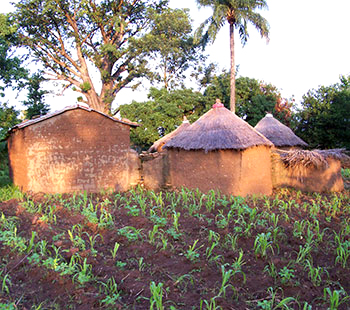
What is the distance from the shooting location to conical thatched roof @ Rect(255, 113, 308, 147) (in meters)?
14.4

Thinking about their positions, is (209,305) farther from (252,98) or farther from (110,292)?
(252,98)

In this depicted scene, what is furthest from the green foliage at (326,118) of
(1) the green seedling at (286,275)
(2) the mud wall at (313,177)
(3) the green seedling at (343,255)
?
(1) the green seedling at (286,275)

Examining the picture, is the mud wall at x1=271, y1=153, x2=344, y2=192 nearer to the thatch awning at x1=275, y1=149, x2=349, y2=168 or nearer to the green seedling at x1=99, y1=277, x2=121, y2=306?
the thatch awning at x1=275, y1=149, x2=349, y2=168

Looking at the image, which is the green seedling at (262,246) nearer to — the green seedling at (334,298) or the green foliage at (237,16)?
the green seedling at (334,298)

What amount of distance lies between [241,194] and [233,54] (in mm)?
10579

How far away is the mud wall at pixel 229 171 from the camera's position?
8.66 metres

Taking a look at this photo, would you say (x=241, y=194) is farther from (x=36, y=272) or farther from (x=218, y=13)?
(x=218, y=13)

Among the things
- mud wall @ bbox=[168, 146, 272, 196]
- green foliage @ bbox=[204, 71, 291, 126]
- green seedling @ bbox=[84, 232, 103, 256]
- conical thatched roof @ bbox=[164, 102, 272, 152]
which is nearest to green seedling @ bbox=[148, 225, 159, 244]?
green seedling @ bbox=[84, 232, 103, 256]

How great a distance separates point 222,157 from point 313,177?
2.50m

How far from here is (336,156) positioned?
356 inches

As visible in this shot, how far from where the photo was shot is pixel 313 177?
30.3 ft

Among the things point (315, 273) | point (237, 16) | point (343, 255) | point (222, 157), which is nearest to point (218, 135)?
point (222, 157)

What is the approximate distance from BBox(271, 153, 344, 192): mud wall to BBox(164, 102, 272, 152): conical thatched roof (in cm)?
96

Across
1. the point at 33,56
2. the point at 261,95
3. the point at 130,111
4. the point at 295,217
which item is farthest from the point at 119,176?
the point at 33,56
